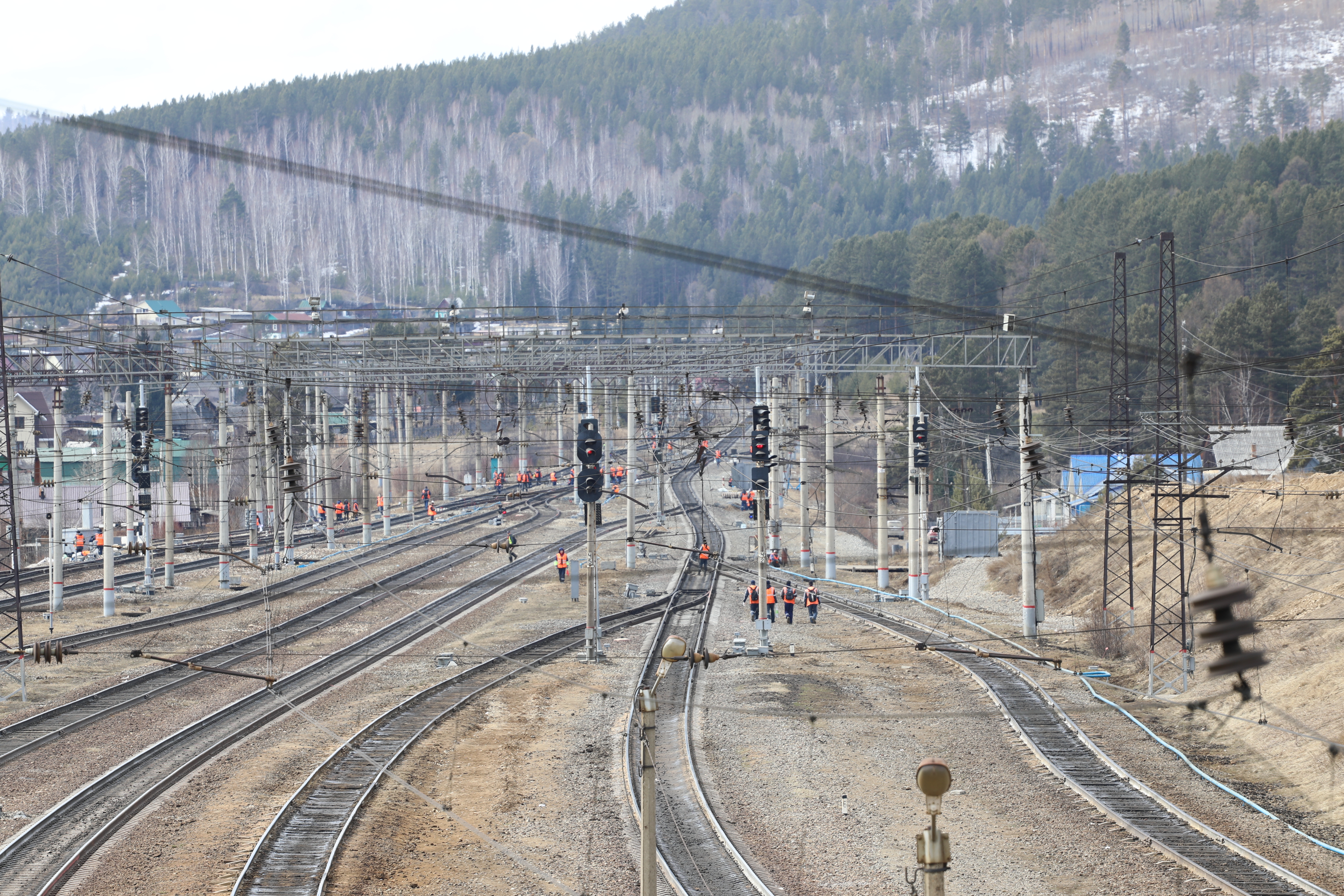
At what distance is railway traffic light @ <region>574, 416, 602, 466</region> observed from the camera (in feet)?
89.5

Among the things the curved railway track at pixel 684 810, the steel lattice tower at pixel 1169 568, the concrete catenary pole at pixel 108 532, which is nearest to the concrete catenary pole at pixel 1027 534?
the steel lattice tower at pixel 1169 568

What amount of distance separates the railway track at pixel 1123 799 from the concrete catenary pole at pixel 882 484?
9090 millimetres

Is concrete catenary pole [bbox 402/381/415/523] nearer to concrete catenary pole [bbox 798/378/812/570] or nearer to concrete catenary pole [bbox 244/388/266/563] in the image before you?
concrete catenary pole [bbox 244/388/266/563]

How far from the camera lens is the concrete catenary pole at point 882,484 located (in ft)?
119

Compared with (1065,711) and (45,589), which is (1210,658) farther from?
(45,589)

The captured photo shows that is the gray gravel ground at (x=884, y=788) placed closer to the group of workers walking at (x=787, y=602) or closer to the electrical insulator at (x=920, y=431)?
the group of workers walking at (x=787, y=602)

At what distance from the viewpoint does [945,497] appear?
65.8 meters

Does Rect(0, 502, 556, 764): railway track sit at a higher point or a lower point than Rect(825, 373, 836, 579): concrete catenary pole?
lower

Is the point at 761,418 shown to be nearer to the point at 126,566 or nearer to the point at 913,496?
the point at 913,496

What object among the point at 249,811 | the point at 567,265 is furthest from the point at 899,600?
the point at 567,265

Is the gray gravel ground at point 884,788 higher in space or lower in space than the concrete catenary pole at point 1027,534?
lower

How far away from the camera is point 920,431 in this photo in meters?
36.1

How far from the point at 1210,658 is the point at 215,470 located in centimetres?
5924

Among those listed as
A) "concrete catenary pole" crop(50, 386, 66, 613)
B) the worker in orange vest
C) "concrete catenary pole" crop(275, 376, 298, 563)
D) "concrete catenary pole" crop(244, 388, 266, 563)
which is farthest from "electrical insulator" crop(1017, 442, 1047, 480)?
"concrete catenary pole" crop(50, 386, 66, 613)
